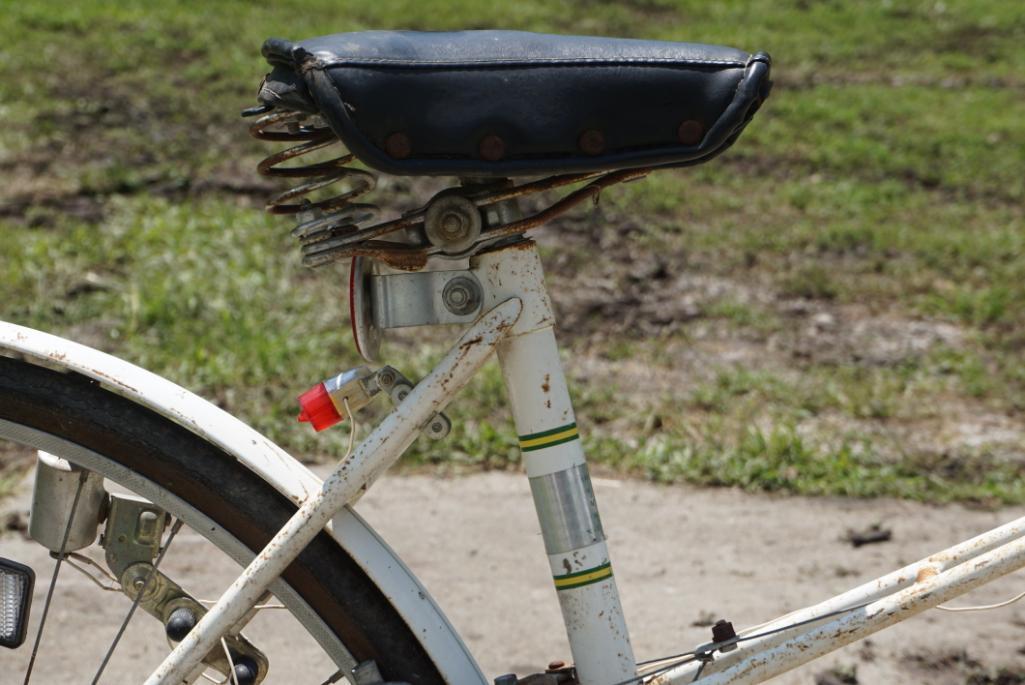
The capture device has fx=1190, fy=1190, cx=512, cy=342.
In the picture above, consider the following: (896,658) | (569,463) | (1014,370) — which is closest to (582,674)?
(569,463)

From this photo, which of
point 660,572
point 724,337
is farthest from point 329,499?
point 724,337

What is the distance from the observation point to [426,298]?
5.41ft

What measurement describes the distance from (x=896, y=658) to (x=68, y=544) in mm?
1838

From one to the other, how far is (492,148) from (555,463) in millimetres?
451

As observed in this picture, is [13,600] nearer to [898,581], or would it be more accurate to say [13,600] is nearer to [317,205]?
[317,205]

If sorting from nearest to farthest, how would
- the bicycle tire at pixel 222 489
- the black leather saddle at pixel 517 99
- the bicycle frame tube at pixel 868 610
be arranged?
the black leather saddle at pixel 517 99
the bicycle frame tube at pixel 868 610
the bicycle tire at pixel 222 489

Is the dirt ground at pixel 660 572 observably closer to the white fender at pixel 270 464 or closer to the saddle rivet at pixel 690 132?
the white fender at pixel 270 464

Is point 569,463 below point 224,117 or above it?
below

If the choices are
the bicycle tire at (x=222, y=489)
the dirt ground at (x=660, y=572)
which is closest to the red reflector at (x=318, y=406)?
the bicycle tire at (x=222, y=489)

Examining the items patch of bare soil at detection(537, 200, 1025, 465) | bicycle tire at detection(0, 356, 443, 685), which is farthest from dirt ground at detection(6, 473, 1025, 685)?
bicycle tire at detection(0, 356, 443, 685)

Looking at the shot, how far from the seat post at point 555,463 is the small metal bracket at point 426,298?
0.08 ft

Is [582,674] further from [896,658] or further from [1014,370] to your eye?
[1014,370]

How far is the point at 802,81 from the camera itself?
7340 millimetres

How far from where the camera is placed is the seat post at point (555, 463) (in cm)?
164
